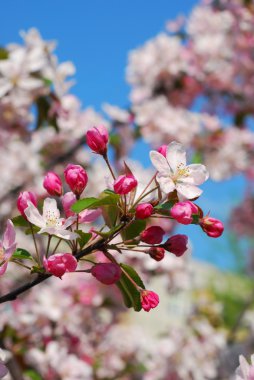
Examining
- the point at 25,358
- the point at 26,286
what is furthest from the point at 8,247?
the point at 25,358

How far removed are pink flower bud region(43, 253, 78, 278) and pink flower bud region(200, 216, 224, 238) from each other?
22 centimetres

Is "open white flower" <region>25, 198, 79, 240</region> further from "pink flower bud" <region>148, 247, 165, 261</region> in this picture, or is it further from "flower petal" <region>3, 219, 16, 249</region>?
"pink flower bud" <region>148, 247, 165, 261</region>

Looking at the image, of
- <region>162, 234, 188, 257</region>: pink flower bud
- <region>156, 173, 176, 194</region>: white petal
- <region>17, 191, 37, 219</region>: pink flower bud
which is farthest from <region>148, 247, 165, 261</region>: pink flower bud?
<region>17, 191, 37, 219</region>: pink flower bud

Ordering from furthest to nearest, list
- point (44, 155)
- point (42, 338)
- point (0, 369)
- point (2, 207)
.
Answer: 1. point (44, 155)
2. point (2, 207)
3. point (42, 338)
4. point (0, 369)

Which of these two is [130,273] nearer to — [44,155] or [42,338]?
[42,338]

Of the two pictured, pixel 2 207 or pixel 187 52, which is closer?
pixel 2 207

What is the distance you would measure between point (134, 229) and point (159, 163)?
0.12 metres

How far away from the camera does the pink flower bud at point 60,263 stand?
3.21 feet

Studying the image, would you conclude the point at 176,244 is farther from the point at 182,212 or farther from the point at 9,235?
the point at 9,235

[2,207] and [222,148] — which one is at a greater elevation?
[222,148]

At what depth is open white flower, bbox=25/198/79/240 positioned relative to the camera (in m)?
1.02

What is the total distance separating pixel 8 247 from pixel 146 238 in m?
0.22

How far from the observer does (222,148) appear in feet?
14.3

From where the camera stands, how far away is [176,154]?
1082mm
